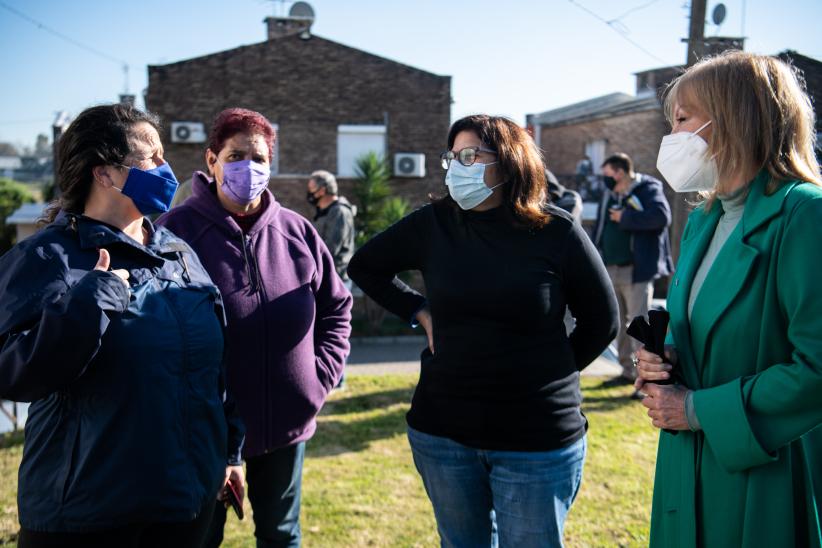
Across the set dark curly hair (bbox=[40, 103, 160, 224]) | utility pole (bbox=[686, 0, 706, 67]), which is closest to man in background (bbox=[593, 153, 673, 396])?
utility pole (bbox=[686, 0, 706, 67])

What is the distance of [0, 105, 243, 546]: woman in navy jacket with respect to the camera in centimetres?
195

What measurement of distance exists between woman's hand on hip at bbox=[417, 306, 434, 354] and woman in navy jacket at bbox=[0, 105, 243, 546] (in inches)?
32.2

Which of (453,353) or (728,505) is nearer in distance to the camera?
(728,505)

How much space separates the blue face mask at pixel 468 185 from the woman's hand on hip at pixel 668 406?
3.17 ft

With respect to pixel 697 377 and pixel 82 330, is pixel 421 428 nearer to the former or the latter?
pixel 697 377

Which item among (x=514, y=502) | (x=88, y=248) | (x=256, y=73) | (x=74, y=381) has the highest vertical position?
(x=256, y=73)

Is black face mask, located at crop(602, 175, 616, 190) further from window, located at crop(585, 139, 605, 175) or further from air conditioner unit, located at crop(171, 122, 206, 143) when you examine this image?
window, located at crop(585, 139, 605, 175)

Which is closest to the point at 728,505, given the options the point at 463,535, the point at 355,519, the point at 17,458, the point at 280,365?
the point at 463,535

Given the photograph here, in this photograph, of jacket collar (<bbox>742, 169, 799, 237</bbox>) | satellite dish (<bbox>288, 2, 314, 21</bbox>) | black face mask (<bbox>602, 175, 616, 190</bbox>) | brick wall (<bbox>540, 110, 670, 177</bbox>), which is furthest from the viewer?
brick wall (<bbox>540, 110, 670, 177</bbox>)

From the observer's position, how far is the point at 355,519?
424 centimetres


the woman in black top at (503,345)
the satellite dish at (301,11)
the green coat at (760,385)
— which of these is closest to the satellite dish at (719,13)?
the satellite dish at (301,11)

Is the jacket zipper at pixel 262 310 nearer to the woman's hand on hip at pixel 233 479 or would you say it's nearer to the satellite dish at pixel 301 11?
the woman's hand on hip at pixel 233 479

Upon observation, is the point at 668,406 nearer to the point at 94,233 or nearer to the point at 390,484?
the point at 94,233

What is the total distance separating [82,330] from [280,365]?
1123 millimetres
